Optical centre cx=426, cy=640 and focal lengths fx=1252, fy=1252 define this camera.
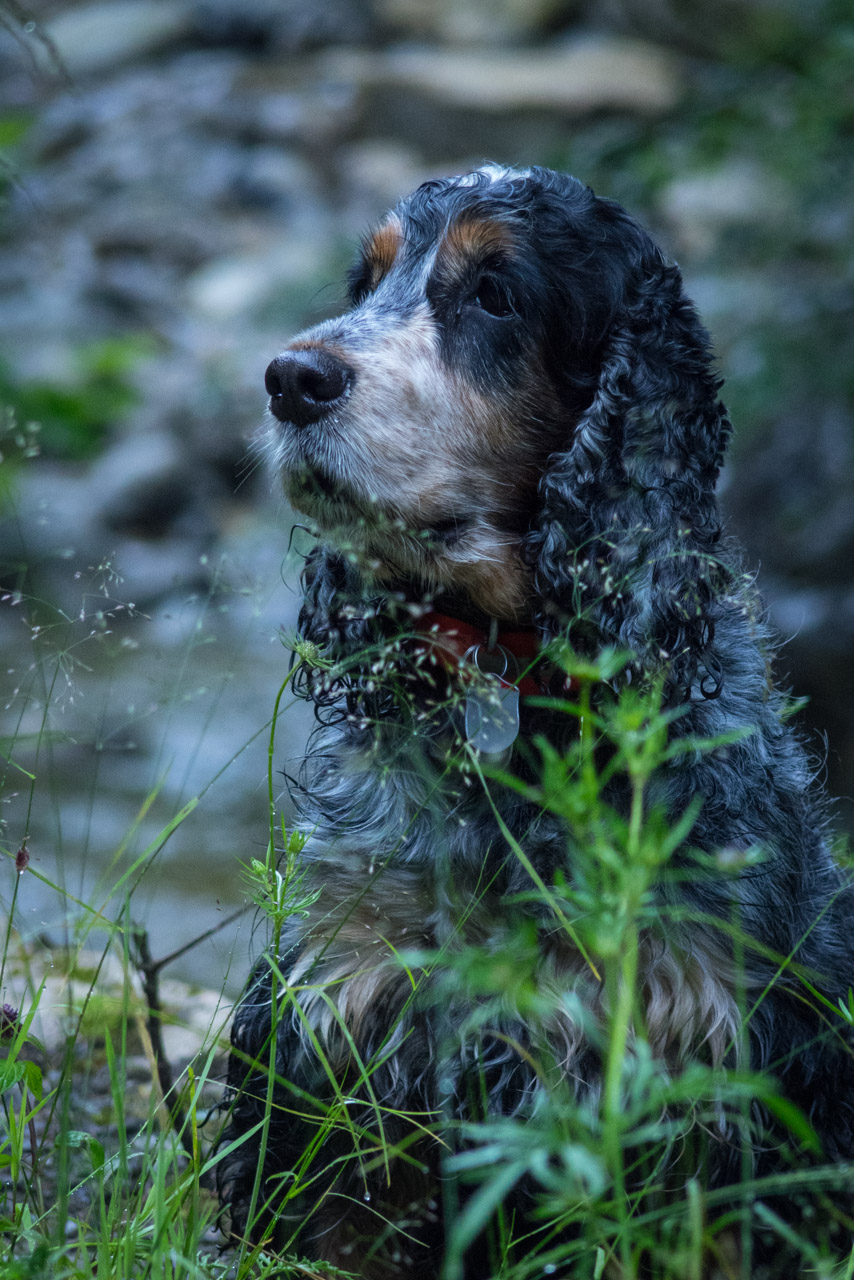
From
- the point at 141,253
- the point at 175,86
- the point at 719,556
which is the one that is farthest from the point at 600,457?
the point at 175,86

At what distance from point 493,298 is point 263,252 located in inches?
502

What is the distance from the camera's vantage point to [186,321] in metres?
14.0

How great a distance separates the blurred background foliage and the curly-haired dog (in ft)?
1.33

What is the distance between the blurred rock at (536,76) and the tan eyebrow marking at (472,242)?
46.3 ft

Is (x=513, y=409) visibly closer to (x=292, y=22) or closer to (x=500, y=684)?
(x=500, y=684)

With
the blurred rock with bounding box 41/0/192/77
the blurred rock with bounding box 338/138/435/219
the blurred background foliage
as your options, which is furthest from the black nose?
the blurred rock with bounding box 41/0/192/77

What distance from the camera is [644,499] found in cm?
272

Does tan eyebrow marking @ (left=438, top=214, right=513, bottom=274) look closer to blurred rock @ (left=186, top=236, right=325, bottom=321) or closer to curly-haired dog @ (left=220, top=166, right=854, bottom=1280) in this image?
curly-haired dog @ (left=220, top=166, right=854, bottom=1280)

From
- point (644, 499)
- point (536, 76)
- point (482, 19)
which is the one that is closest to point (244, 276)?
point (536, 76)

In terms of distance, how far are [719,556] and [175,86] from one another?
706 inches

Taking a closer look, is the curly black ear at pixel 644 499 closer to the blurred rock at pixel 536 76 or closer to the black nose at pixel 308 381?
the black nose at pixel 308 381

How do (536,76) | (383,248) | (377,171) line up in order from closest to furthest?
(383,248) → (377,171) → (536,76)

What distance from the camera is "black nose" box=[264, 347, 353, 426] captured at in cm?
269

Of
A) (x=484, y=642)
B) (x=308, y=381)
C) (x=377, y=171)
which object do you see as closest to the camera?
(x=308, y=381)
